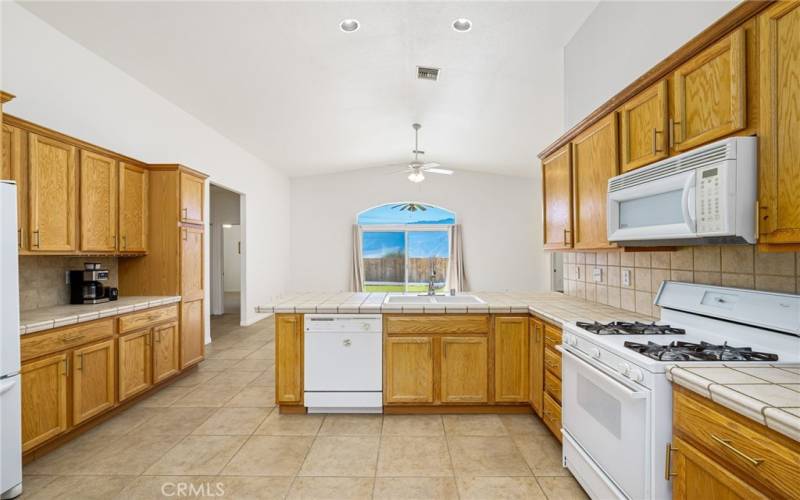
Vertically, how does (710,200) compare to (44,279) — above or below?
above

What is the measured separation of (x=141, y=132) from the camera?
3814 millimetres

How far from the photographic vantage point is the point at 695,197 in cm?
146

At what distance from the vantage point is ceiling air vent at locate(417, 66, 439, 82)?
362cm

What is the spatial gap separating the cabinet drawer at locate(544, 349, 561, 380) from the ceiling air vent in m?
2.79

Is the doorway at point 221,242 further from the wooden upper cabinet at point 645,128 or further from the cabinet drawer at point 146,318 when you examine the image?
the wooden upper cabinet at point 645,128

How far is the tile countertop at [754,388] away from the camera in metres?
0.97

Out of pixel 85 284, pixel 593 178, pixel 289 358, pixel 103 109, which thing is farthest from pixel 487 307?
pixel 103 109

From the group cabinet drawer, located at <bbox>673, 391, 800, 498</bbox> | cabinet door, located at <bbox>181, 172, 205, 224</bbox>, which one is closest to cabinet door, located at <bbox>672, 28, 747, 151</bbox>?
cabinet drawer, located at <bbox>673, 391, 800, 498</bbox>

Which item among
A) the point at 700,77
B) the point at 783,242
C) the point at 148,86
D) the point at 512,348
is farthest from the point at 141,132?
the point at 783,242

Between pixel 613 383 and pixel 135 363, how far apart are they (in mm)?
3404

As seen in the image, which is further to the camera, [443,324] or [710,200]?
[443,324]

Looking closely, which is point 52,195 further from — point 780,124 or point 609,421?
point 780,124

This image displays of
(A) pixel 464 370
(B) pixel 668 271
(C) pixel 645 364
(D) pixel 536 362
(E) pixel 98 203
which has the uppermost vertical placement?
(E) pixel 98 203

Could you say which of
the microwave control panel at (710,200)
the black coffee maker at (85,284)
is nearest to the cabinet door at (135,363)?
the black coffee maker at (85,284)
